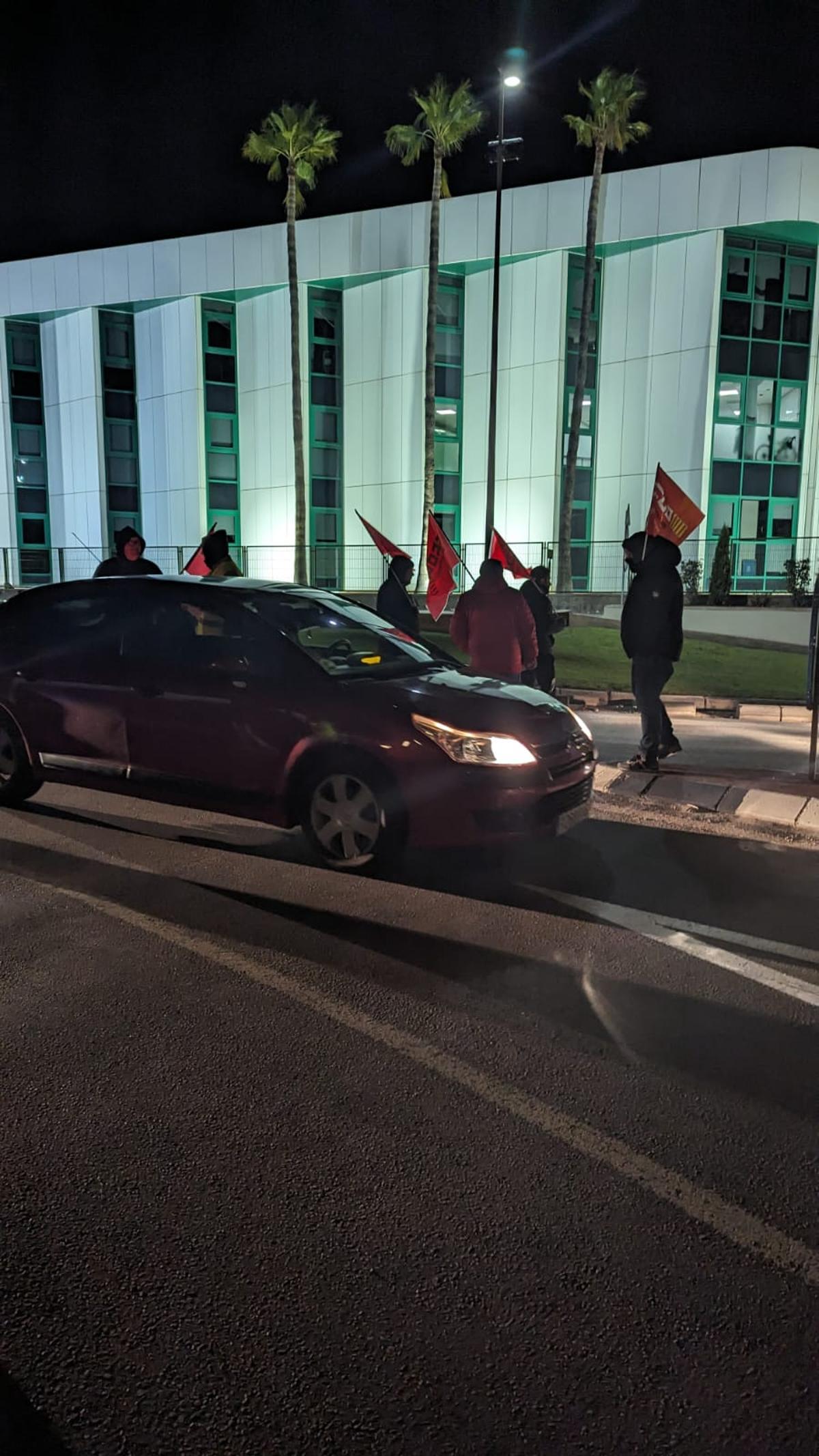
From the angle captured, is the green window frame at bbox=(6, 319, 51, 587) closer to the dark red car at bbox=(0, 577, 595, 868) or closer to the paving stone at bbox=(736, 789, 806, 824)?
the dark red car at bbox=(0, 577, 595, 868)

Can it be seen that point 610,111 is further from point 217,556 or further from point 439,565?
point 217,556

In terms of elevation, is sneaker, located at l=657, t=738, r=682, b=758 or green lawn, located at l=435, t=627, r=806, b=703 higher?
sneaker, located at l=657, t=738, r=682, b=758

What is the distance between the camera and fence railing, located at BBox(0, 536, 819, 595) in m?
25.9

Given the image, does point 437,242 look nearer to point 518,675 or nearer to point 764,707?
point 764,707

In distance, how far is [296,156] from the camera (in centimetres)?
3066

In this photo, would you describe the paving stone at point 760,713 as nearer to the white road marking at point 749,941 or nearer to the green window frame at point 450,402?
the white road marking at point 749,941

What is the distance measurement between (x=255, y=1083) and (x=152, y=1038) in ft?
1.69

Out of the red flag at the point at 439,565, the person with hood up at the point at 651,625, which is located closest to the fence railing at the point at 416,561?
the red flag at the point at 439,565

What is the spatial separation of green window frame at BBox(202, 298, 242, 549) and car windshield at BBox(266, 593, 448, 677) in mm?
29006

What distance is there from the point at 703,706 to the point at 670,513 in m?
5.04

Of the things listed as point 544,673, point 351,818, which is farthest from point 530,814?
point 544,673

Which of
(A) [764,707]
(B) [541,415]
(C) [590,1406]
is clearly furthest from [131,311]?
(C) [590,1406]

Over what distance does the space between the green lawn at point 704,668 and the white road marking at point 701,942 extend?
9786mm

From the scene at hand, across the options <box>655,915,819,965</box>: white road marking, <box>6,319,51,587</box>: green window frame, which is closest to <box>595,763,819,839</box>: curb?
<box>655,915,819,965</box>: white road marking
